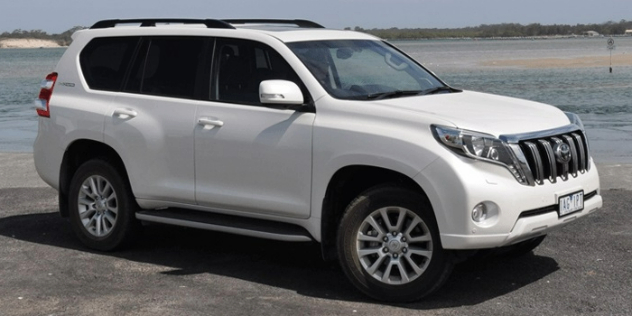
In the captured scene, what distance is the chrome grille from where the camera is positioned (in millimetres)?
6891

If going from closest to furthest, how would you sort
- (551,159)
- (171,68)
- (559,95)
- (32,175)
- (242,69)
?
(551,159)
(242,69)
(171,68)
(32,175)
(559,95)

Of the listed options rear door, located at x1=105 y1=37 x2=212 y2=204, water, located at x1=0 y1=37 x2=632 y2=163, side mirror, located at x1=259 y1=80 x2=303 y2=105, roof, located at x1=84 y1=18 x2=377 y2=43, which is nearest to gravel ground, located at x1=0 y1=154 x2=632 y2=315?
rear door, located at x1=105 y1=37 x2=212 y2=204

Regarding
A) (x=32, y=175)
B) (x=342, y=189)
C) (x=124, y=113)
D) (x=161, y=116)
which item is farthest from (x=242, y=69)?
(x=32, y=175)

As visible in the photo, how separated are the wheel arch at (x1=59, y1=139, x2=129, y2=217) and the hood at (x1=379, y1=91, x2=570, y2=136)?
2535 millimetres

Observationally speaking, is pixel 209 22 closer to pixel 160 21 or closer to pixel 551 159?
pixel 160 21

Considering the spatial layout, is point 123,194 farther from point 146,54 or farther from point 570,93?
point 570,93

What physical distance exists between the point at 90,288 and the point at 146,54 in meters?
1.99

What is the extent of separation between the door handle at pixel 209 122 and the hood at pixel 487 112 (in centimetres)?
126

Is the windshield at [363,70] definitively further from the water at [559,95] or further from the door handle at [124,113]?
the water at [559,95]

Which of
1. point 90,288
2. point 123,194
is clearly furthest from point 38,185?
point 90,288

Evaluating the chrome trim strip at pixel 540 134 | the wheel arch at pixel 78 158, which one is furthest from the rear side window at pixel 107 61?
the chrome trim strip at pixel 540 134

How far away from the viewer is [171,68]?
27.5 feet

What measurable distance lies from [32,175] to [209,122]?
6230 millimetres

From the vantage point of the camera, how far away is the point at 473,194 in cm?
661
